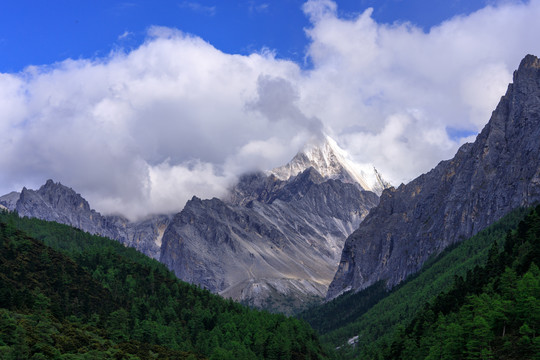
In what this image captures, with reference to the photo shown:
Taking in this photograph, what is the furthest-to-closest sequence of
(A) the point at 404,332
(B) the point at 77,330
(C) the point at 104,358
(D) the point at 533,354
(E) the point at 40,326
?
(A) the point at 404,332 < (B) the point at 77,330 < (E) the point at 40,326 < (C) the point at 104,358 < (D) the point at 533,354

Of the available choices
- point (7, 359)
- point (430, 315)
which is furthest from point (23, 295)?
point (430, 315)

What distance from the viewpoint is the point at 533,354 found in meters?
94.2

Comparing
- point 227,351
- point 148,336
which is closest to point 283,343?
point 227,351

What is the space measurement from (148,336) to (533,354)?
113 meters

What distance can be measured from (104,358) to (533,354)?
6733 centimetres

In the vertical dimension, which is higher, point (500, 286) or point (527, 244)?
point (527, 244)

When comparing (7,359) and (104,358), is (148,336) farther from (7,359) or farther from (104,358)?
(7,359)

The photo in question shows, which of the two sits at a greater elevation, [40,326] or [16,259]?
[16,259]

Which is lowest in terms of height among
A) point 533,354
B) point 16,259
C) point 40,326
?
point 533,354

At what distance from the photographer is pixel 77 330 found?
450 feet

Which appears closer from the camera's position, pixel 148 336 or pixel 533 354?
pixel 533 354

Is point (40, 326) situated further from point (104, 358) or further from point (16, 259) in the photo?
point (16, 259)

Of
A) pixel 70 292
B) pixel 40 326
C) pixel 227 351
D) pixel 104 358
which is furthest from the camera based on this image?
pixel 70 292

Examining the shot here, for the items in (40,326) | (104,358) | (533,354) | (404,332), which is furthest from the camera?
(404,332)
